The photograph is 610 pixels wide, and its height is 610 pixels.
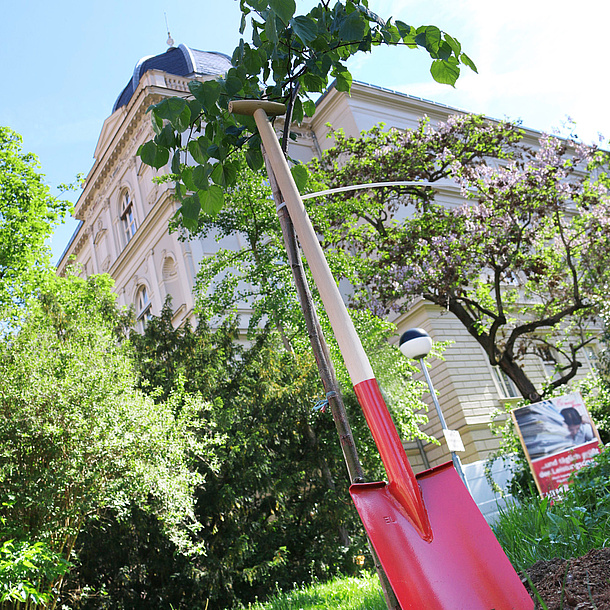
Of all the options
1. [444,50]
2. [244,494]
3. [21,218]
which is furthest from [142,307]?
[444,50]

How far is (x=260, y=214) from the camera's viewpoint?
1608 centimetres

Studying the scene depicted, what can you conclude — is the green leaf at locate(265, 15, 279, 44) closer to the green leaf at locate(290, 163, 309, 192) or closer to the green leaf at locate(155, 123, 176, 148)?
the green leaf at locate(155, 123, 176, 148)

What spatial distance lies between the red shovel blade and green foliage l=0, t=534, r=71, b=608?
571 centimetres

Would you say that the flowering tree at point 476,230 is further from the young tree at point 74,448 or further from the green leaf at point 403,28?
the green leaf at point 403,28

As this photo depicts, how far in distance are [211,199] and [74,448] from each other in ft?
21.1

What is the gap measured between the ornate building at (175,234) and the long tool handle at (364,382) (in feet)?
55.7

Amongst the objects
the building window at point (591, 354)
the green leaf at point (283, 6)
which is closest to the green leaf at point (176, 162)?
the green leaf at point (283, 6)

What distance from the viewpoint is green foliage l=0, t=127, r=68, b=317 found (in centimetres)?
1549

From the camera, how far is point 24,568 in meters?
6.70

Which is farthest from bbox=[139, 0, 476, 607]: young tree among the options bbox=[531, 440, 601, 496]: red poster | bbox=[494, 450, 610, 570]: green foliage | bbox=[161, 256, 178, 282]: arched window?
bbox=[161, 256, 178, 282]: arched window

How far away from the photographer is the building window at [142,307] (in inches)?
1019

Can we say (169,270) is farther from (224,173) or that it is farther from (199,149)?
(199,149)

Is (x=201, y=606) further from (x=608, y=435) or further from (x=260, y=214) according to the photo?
A: (x=260, y=214)

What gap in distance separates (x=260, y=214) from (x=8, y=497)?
10179 millimetres
